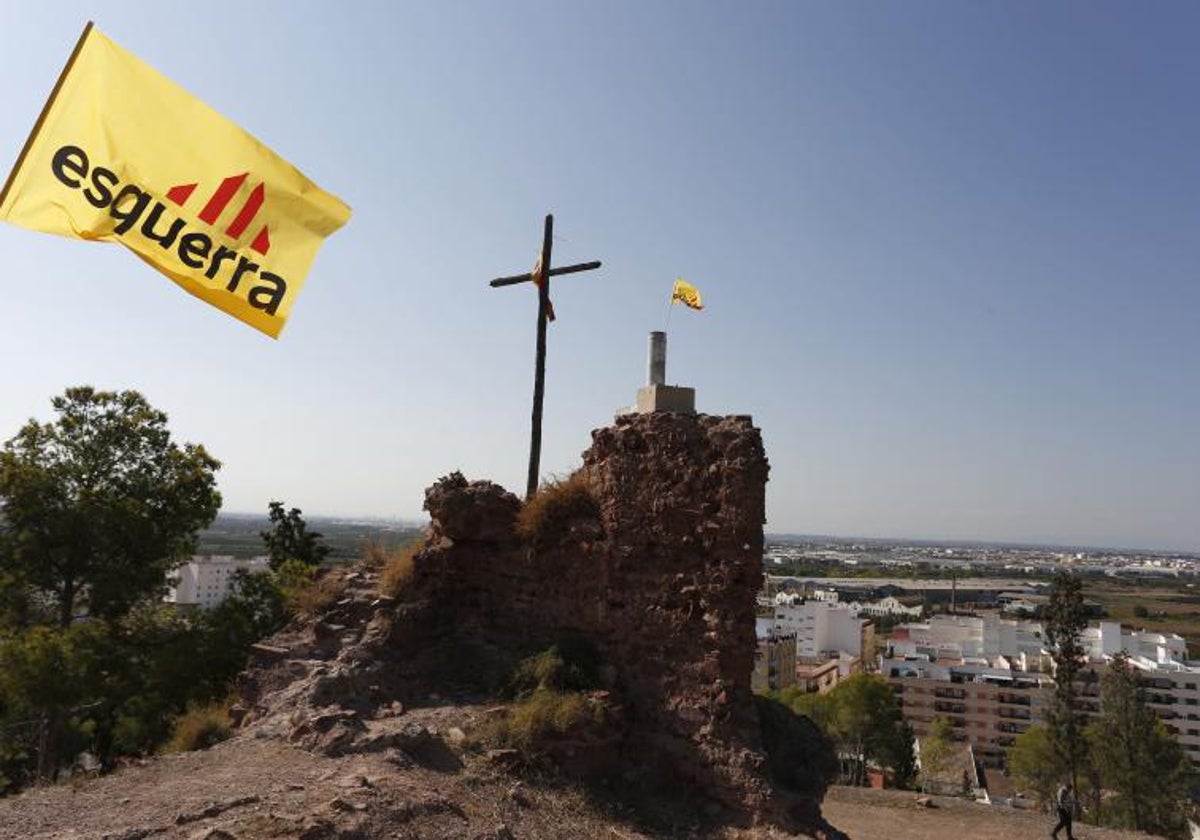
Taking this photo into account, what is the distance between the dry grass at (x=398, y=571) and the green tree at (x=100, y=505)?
615cm

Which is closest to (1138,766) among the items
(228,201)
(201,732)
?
(201,732)

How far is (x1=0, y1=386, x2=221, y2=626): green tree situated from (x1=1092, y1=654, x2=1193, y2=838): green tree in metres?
39.0

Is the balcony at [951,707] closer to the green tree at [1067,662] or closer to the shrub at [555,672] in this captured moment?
the green tree at [1067,662]

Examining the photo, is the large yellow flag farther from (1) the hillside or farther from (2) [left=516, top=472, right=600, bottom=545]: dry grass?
(2) [left=516, top=472, right=600, bottom=545]: dry grass

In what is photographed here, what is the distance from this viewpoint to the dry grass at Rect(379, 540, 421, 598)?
11.2 m

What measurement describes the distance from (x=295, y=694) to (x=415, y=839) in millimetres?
3576

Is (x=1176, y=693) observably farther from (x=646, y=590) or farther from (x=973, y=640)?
(x=646, y=590)

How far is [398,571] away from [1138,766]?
37833 mm

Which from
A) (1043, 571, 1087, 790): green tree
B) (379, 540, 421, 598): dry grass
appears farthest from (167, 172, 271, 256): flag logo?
(1043, 571, 1087, 790): green tree

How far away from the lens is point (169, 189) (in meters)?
5.81

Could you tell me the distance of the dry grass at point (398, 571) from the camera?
11188 mm

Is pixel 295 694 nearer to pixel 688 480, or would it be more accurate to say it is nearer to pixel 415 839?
pixel 415 839

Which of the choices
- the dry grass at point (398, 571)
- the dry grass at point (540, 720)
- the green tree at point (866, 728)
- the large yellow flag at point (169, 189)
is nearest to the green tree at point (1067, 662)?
the green tree at point (866, 728)

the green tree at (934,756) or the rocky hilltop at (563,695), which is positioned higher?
the rocky hilltop at (563,695)
